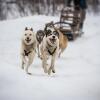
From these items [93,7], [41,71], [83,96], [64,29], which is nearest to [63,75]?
[41,71]

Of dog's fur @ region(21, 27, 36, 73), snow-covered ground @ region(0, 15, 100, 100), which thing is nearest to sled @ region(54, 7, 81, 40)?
snow-covered ground @ region(0, 15, 100, 100)

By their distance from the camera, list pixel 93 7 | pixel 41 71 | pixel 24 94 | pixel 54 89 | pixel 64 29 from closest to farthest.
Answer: pixel 24 94
pixel 54 89
pixel 93 7
pixel 41 71
pixel 64 29

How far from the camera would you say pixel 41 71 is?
2.32 m

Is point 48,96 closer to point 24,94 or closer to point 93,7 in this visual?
point 24,94

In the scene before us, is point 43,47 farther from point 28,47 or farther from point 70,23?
point 70,23

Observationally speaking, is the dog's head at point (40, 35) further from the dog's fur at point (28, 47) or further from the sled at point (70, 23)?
the sled at point (70, 23)

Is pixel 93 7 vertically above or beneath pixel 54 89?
above

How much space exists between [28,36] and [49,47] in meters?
0.10

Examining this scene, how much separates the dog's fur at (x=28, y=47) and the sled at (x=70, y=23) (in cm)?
109

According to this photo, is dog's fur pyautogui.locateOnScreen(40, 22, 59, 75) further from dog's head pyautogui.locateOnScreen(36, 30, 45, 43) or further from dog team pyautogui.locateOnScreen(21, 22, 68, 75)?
dog's head pyautogui.locateOnScreen(36, 30, 45, 43)

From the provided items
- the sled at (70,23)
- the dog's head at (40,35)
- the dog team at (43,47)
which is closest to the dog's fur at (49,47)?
the dog team at (43,47)

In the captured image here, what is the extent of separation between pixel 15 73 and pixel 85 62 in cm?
70

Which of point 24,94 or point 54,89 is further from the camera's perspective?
point 54,89

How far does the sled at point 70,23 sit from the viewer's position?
11.5ft
